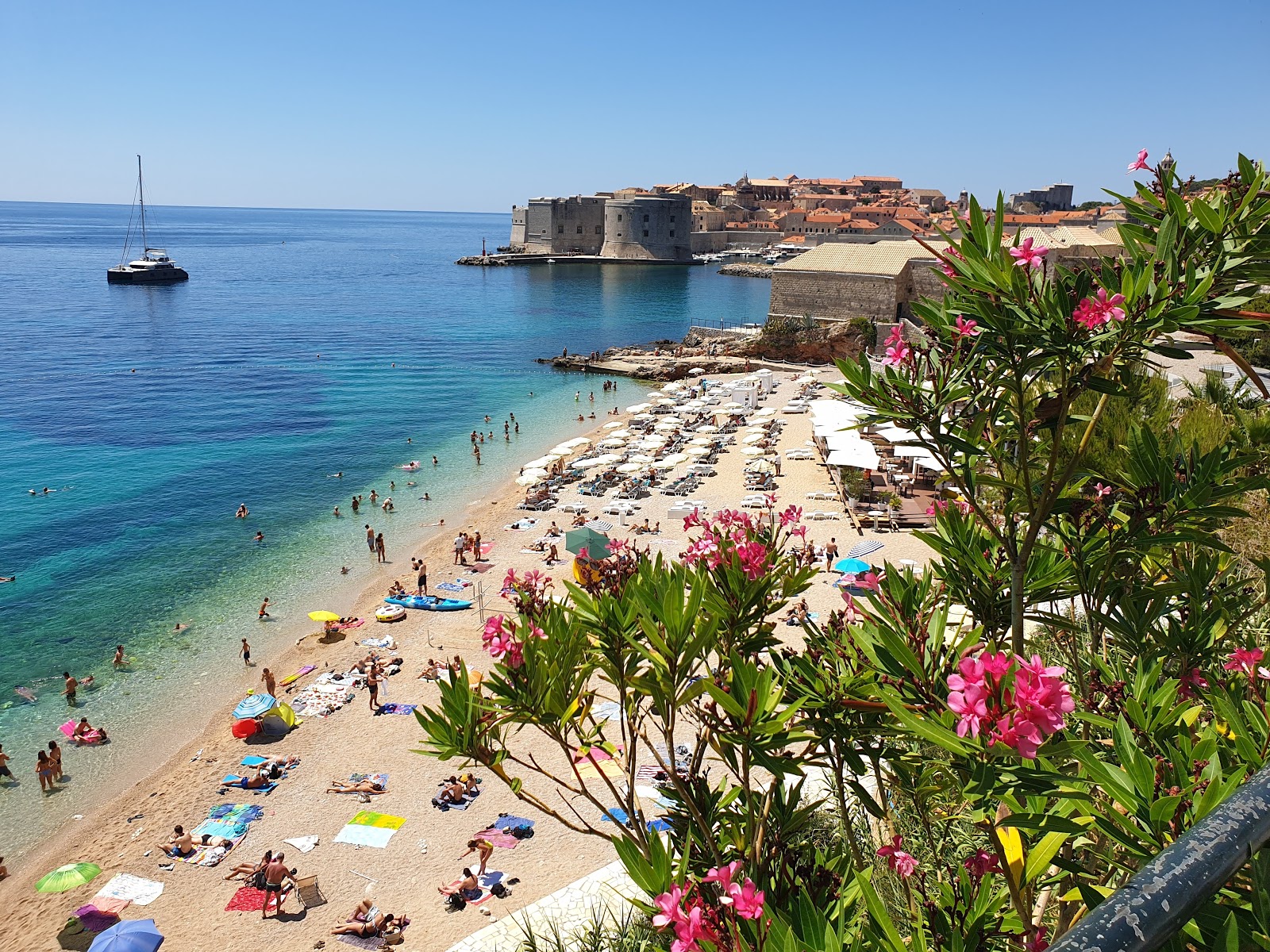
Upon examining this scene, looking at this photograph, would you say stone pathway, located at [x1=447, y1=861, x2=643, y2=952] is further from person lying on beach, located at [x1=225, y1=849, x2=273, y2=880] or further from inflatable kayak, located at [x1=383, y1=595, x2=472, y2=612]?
inflatable kayak, located at [x1=383, y1=595, x2=472, y2=612]

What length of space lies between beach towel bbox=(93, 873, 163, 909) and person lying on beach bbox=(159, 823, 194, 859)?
41 centimetres

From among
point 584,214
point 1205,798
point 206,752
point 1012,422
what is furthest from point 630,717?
point 584,214

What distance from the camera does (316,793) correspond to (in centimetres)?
1085

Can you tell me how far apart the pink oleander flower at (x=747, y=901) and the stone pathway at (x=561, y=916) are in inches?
186

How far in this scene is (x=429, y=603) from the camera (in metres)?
16.5

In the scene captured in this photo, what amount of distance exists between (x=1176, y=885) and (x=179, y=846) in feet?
38.5

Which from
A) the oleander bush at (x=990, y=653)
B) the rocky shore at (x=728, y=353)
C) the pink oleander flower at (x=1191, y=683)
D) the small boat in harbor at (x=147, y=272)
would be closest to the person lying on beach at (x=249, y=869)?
the oleander bush at (x=990, y=653)

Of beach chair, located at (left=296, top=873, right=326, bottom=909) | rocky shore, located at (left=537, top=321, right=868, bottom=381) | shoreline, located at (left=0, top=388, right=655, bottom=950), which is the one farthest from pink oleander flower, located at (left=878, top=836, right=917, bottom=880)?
rocky shore, located at (left=537, top=321, right=868, bottom=381)

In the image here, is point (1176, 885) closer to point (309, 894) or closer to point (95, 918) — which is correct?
point (309, 894)

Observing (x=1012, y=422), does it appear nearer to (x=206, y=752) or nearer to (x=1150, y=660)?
(x=1150, y=660)

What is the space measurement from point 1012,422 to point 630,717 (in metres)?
1.79

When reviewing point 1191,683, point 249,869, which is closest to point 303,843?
point 249,869

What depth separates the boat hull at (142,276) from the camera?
7338 centimetres

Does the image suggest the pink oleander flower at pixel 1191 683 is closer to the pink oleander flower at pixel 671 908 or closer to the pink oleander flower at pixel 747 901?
the pink oleander flower at pixel 747 901
